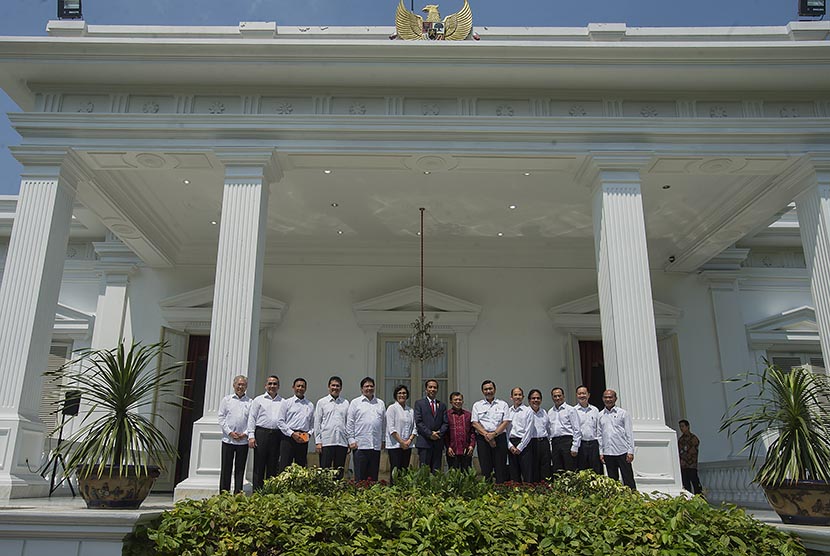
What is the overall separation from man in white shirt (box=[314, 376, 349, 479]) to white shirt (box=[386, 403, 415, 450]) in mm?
511

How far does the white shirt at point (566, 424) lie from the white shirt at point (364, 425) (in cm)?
200

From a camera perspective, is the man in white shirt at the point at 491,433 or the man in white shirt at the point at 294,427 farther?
the man in white shirt at the point at 491,433

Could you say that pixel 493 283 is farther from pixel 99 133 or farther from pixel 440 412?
pixel 99 133

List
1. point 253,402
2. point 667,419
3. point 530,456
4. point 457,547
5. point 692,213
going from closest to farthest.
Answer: point 457,547 → point 253,402 → point 530,456 → point 692,213 → point 667,419

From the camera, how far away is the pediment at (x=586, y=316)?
11.9 m

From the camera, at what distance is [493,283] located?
12242mm

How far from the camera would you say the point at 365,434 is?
755 centimetres

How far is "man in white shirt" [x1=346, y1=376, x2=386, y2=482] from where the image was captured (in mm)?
7543

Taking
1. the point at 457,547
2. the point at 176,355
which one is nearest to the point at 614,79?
the point at 457,547

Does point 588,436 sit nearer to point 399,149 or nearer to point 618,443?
point 618,443

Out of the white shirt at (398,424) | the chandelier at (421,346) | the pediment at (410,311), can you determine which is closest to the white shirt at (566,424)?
the white shirt at (398,424)

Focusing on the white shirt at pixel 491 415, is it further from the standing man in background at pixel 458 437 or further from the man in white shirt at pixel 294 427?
the man in white shirt at pixel 294 427

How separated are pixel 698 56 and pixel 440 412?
515 centimetres

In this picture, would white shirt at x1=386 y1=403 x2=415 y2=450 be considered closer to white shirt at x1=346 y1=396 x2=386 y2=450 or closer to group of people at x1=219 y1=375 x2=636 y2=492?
group of people at x1=219 y1=375 x2=636 y2=492
